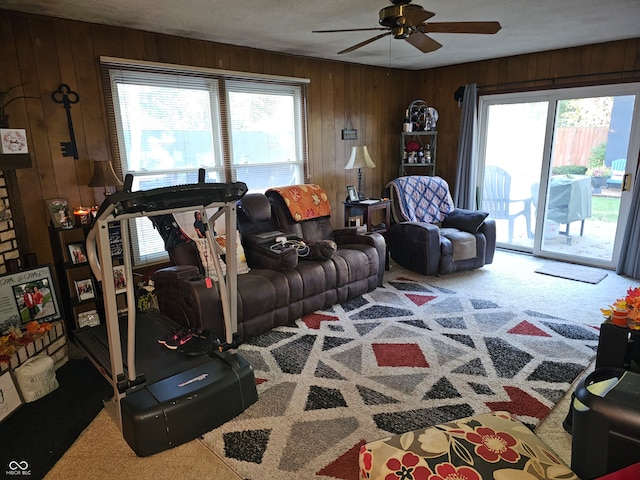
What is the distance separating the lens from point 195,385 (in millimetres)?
2188

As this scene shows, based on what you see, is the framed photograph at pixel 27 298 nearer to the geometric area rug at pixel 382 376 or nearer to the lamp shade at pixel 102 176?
the lamp shade at pixel 102 176

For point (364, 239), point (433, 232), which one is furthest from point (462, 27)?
point (433, 232)

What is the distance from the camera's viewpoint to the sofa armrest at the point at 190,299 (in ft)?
9.21

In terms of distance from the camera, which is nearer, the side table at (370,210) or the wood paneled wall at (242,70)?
the wood paneled wall at (242,70)

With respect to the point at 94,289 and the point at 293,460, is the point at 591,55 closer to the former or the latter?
the point at 293,460

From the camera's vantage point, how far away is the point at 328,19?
3.21 meters

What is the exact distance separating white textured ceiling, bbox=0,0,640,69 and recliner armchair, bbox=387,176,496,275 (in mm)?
1610

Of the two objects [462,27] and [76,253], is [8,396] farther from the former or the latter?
[462,27]

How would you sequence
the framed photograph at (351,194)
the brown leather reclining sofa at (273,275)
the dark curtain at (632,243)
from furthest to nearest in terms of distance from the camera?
the framed photograph at (351,194) < the dark curtain at (632,243) < the brown leather reclining sofa at (273,275)

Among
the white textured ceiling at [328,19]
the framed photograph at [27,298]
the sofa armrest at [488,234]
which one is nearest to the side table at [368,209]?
the sofa armrest at [488,234]

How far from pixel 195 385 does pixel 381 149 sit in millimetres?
4343

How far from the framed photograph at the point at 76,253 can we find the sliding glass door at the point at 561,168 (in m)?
4.77

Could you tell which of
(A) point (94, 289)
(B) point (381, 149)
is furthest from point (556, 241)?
(A) point (94, 289)

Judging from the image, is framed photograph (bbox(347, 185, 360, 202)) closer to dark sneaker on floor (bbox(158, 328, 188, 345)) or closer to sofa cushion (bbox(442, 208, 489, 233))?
sofa cushion (bbox(442, 208, 489, 233))
